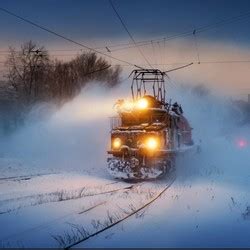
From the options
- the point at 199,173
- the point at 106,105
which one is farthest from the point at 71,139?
the point at 199,173

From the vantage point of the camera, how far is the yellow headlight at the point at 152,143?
21422 millimetres

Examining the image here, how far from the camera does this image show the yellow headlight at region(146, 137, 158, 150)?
21.4 metres

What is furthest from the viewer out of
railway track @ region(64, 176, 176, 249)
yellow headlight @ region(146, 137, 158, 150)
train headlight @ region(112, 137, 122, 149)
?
train headlight @ region(112, 137, 122, 149)

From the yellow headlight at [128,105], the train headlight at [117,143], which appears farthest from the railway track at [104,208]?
the yellow headlight at [128,105]

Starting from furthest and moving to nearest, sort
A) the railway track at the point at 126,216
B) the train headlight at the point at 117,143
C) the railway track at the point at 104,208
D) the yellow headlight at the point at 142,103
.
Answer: the yellow headlight at the point at 142,103, the train headlight at the point at 117,143, the railway track at the point at 104,208, the railway track at the point at 126,216

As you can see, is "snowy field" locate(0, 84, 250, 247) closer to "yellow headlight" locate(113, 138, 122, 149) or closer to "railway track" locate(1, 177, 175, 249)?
"railway track" locate(1, 177, 175, 249)

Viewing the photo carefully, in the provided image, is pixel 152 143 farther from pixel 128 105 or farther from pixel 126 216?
pixel 126 216

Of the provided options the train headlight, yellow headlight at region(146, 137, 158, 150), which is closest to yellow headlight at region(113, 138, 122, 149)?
the train headlight

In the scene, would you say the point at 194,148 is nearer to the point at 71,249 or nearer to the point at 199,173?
the point at 199,173

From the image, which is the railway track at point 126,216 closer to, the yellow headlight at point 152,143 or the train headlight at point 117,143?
the yellow headlight at point 152,143

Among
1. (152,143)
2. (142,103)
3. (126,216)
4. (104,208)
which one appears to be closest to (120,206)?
(104,208)

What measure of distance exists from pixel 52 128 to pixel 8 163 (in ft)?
36.5

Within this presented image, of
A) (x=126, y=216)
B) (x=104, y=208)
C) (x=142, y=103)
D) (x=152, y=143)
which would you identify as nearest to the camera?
(x=126, y=216)

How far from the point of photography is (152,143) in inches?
845
